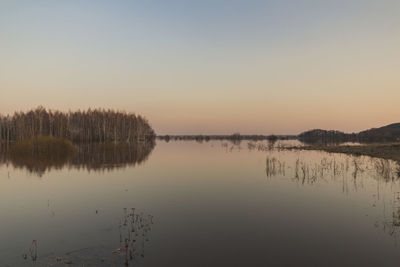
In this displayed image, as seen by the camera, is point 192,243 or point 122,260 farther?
point 192,243

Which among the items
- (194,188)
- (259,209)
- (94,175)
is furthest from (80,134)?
(259,209)

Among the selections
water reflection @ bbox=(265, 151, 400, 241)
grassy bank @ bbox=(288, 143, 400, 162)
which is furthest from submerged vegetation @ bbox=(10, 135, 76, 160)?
grassy bank @ bbox=(288, 143, 400, 162)

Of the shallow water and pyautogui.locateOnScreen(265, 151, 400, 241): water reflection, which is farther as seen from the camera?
pyautogui.locateOnScreen(265, 151, 400, 241): water reflection

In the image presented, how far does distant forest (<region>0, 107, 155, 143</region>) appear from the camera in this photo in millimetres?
79856

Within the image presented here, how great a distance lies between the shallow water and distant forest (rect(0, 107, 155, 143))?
72.6 m

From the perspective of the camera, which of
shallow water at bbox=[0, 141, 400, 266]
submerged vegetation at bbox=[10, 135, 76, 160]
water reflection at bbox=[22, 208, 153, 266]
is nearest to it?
water reflection at bbox=[22, 208, 153, 266]

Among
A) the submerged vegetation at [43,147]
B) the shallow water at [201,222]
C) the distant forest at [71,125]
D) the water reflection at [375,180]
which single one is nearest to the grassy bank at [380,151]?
the water reflection at [375,180]

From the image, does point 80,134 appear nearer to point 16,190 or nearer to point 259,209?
point 16,190

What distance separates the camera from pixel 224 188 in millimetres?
15578

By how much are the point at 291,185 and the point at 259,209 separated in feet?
19.8

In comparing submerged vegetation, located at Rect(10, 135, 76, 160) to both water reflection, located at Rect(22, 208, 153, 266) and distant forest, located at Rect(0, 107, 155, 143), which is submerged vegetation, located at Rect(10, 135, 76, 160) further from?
distant forest, located at Rect(0, 107, 155, 143)

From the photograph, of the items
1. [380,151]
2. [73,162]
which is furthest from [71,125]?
[380,151]

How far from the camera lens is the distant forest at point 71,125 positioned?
79856mm

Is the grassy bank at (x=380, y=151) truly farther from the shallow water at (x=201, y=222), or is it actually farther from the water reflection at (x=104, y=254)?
the water reflection at (x=104, y=254)
